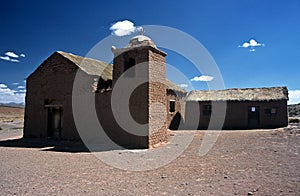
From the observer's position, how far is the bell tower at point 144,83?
1347 centimetres

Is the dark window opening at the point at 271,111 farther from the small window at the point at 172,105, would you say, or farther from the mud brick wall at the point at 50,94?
the mud brick wall at the point at 50,94

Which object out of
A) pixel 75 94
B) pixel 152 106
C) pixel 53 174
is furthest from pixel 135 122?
pixel 53 174

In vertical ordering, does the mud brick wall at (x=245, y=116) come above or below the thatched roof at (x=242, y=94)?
below

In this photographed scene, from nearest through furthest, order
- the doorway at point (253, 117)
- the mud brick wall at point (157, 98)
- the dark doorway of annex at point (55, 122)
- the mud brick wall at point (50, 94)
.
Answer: the mud brick wall at point (157, 98) < the mud brick wall at point (50, 94) < the dark doorway of annex at point (55, 122) < the doorway at point (253, 117)

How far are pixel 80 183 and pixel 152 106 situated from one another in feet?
24.9

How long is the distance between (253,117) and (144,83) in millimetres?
17415

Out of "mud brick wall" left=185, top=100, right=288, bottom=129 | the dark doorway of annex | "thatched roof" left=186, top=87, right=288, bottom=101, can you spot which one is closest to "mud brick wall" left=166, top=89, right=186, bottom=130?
"thatched roof" left=186, top=87, right=288, bottom=101

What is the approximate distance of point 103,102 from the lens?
15.1m

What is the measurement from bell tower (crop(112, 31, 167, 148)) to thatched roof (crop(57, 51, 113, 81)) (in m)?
2.61

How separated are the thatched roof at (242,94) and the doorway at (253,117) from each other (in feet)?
4.09

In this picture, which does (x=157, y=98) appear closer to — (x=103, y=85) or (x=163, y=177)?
(x=103, y=85)

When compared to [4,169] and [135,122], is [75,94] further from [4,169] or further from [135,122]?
[4,169]

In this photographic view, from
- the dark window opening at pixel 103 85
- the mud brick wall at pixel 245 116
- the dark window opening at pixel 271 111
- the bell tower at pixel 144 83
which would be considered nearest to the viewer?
the bell tower at pixel 144 83

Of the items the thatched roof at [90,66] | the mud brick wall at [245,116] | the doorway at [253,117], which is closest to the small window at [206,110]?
the mud brick wall at [245,116]
